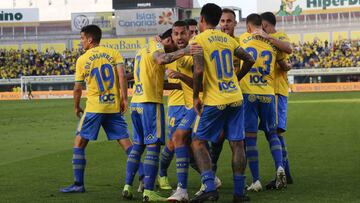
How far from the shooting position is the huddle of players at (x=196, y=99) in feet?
31.8

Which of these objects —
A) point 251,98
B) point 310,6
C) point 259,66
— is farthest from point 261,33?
point 310,6

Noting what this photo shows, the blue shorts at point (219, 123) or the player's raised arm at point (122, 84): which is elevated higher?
the player's raised arm at point (122, 84)

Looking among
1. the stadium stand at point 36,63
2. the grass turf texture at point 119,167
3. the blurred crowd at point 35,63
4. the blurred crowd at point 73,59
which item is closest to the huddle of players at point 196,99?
the grass turf texture at point 119,167

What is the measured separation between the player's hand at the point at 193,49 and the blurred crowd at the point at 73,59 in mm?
64210

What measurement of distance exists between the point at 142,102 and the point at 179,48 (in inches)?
34.6

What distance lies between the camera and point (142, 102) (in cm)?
1053

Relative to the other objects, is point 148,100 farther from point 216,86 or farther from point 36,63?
point 36,63

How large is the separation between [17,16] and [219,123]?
97191mm

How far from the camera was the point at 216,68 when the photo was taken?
9.67 m

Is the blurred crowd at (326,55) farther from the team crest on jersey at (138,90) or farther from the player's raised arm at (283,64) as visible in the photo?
the team crest on jersey at (138,90)

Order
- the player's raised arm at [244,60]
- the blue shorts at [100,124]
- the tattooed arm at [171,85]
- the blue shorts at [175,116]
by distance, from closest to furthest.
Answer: the player's raised arm at [244,60] < the blue shorts at [175,116] < the tattooed arm at [171,85] < the blue shorts at [100,124]

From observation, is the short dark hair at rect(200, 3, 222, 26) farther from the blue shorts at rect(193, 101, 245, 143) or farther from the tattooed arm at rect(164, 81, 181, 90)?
the tattooed arm at rect(164, 81, 181, 90)

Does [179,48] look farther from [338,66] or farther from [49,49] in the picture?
[49,49]

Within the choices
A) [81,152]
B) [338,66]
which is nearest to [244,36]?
[81,152]
